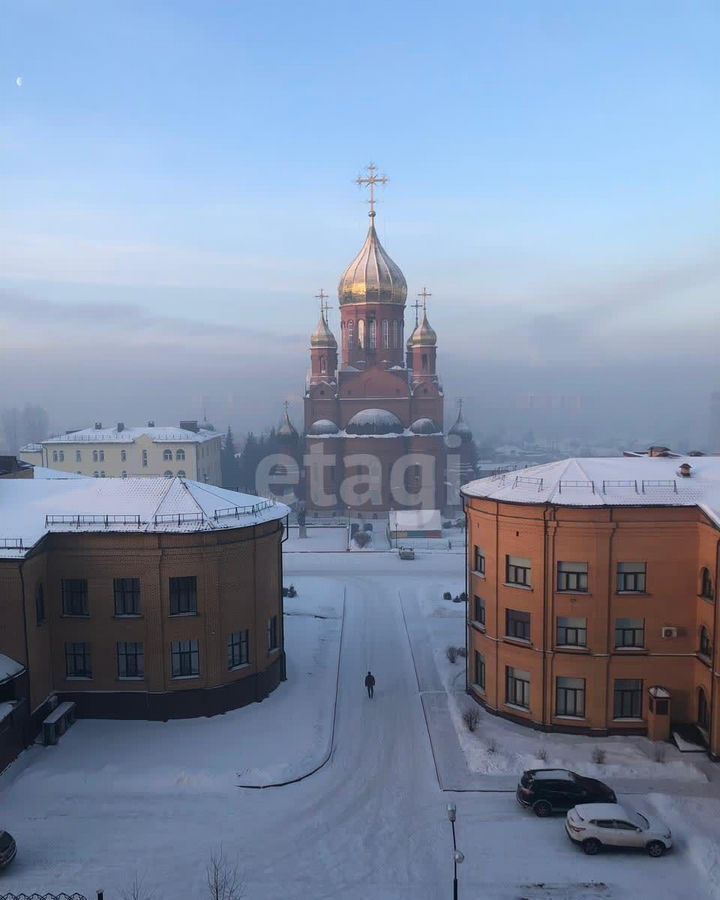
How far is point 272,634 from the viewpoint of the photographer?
27453 millimetres

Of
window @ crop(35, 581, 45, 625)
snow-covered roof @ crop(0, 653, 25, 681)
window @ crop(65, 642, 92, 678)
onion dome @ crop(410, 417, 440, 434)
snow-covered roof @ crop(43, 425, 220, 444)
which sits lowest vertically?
window @ crop(65, 642, 92, 678)

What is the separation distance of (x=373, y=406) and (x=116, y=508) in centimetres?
5198

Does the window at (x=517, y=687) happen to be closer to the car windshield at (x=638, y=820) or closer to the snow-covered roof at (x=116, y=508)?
the car windshield at (x=638, y=820)

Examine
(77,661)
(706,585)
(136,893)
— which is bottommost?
(136,893)

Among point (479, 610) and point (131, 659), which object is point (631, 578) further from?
point (131, 659)

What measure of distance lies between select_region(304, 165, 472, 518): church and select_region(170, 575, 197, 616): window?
44.5 m

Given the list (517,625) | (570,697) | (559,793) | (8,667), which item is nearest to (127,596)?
(8,667)

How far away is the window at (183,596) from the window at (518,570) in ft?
35.0

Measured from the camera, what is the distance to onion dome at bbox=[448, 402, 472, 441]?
8062 cm

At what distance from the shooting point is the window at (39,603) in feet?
78.0

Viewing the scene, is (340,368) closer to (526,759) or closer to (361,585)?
(361,585)

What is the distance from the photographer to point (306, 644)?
33.1 metres

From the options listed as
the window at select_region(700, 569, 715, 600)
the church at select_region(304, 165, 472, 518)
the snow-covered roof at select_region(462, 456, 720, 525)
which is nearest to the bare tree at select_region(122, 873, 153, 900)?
the snow-covered roof at select_region(462, 456, 720, 525)

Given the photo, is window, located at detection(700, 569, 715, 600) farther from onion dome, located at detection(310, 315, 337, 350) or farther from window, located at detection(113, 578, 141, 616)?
onion dome, located at detection(310, 315, 337, 350)
